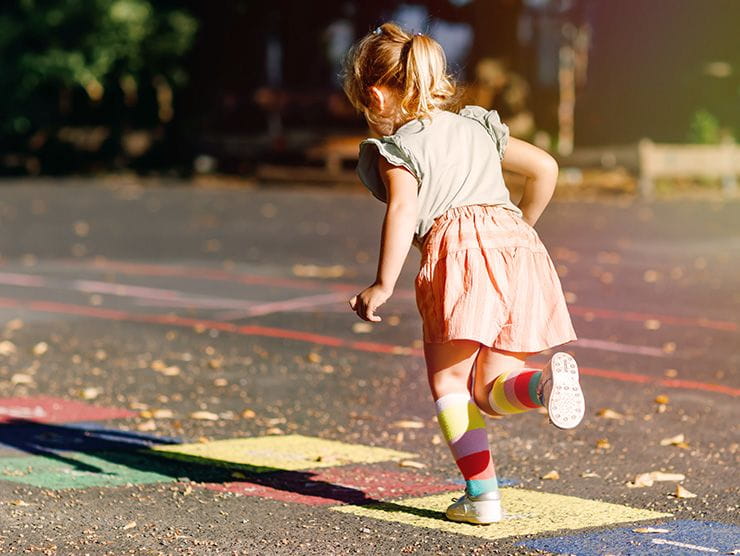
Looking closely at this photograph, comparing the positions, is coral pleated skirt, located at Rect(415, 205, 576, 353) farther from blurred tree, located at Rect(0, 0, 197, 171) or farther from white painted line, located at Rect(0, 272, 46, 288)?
blurred tree, located at Rect(0, 0, 197, 171)

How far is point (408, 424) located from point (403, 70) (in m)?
2.49

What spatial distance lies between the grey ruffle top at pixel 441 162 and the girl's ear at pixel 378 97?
0.10 metres

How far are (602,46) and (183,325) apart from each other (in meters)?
22.4

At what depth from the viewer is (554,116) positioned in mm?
32719

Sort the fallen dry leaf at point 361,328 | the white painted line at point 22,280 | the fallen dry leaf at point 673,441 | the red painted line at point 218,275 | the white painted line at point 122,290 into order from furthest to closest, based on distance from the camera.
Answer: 1. the white painted line at point 22,280
2. the red painted line at point 218,275
3. the white painted line at point 122,290
4. the fallen dry leaf at point 361,328
5. the fallen dry leaf at point 673,441

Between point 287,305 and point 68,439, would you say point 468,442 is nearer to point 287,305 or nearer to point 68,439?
point 68,439

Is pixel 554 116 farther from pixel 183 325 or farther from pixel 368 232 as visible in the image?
pixel 183 325

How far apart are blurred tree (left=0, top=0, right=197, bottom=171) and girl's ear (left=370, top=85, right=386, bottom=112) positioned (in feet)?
81.7

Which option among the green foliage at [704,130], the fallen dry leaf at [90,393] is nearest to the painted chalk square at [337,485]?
the fallen dry leaf at [90,393]

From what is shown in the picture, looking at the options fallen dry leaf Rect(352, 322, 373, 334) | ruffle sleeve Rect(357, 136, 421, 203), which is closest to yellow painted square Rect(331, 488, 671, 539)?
ruffle sleeve Rect(357, 136, 421, 203)

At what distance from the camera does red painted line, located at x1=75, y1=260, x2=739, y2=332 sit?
10.7 metres

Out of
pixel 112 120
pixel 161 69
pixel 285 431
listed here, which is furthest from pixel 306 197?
pixel 285 431

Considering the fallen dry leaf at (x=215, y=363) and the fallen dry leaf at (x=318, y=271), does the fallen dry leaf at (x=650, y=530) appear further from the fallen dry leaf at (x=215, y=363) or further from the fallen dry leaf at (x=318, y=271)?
the fallen dry leaf at (x=318, y=271)

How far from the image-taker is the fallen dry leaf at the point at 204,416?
7.21 metres
